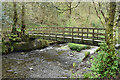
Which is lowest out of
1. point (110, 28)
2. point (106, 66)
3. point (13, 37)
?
point (106, 66)

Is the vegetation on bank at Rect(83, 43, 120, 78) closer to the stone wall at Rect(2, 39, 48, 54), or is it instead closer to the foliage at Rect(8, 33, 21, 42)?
the stone wall at Rect(2, 39, 48, 54)

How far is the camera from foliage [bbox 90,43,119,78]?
14.6 ft

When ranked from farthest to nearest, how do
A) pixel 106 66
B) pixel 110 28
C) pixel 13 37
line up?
pixel 13 37, pixel 110 28, pixel 106 66

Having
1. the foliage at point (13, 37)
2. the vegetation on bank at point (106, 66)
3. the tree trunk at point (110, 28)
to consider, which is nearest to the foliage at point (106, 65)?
the vegetation on bank at point (106, 66)

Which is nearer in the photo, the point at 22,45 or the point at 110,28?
the point at 110,28

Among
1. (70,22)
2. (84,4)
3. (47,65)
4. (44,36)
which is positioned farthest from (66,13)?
(47,65)

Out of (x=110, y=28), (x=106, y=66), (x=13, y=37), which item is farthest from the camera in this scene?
(x=13, y=37)

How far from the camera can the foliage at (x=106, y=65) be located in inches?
175

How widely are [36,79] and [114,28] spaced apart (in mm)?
4789

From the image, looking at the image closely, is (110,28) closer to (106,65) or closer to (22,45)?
(106,65)

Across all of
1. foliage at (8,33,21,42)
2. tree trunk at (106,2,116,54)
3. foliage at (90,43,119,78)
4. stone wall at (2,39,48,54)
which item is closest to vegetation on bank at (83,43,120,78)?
foliage at (90,43,119,78)

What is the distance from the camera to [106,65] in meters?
4.65

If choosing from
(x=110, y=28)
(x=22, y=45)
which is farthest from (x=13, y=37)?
(x=110, y=28)

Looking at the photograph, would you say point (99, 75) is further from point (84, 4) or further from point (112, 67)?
point (84, 4)
